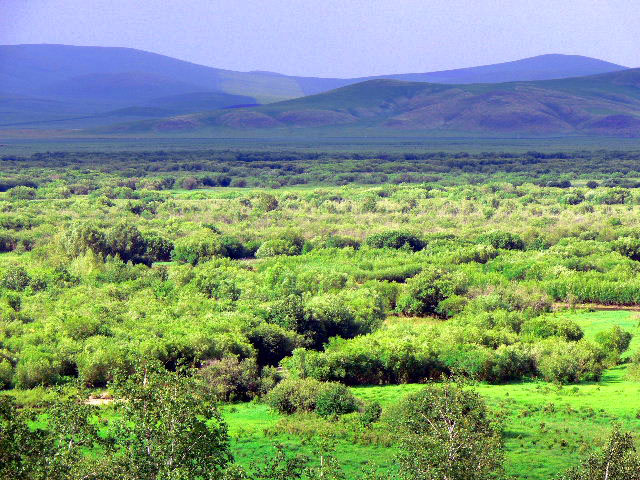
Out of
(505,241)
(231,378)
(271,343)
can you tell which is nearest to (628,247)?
(505,241)

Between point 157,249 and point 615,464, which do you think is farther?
point 157,249

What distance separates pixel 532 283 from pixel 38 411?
25228mm

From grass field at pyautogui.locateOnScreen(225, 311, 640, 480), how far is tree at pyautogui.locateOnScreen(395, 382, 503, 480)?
6.46 ft

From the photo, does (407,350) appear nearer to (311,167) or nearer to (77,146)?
(311,167)

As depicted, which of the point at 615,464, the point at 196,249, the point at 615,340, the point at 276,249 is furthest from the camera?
the point at 276,249

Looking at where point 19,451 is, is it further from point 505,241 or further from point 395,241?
point 505,241

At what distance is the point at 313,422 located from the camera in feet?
82.0

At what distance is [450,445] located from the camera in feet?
51.8

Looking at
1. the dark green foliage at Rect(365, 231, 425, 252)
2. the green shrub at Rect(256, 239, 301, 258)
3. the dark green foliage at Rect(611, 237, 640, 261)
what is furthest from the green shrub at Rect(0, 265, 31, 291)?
the dark green foliage at Rect(611, 237, 640, 261)

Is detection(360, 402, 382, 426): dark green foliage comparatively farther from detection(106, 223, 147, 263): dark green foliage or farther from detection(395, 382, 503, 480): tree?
detection(106, 223, 147, 263): dark green foliage

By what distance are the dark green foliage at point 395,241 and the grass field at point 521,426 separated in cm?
2537

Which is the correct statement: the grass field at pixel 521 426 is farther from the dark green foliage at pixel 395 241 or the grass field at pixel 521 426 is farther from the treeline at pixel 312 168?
the treeline at pixel 312 168

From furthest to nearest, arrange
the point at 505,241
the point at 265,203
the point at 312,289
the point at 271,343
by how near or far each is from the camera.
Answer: the point at 265,203 → the point at 505,241 → the point at 312,289 → the point at 271,343

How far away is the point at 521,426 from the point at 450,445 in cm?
976
